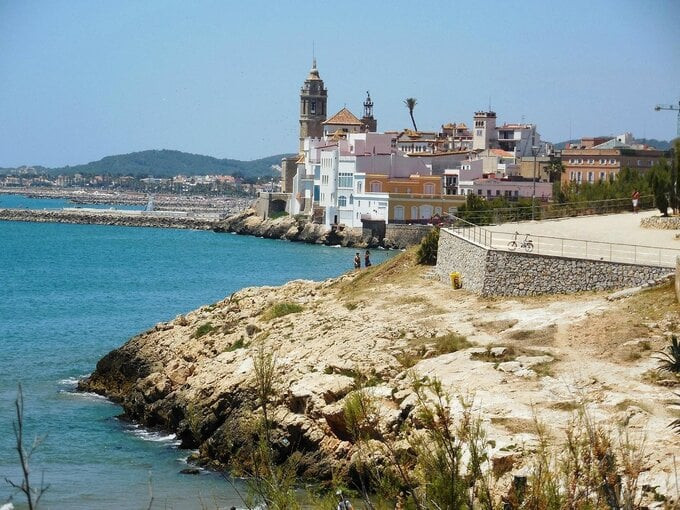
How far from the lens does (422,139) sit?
11019 cm

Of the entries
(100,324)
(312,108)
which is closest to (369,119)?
(312,108)

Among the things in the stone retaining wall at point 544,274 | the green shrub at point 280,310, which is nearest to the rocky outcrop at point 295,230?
the green shrub at point 280,310

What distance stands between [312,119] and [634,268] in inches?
4087

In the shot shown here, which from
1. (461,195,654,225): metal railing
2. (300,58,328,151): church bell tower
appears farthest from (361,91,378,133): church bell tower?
(461,195,654,225): metal railing

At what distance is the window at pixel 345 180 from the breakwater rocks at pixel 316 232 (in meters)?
3.14

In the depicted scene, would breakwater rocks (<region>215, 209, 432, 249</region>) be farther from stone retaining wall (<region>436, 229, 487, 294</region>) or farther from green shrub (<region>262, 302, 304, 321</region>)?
green shrub (<region>262, 302, 304, 321</region>)

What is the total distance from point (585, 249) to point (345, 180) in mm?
65767

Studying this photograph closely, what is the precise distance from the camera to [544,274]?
25.3 metres

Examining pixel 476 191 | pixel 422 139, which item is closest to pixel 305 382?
pixel 476 191

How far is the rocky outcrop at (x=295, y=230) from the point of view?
88925 mm

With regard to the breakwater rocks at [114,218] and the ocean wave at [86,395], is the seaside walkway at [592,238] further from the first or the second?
the breakwater rocks at [114,218]

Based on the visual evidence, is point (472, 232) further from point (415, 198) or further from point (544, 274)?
point (415, 198)

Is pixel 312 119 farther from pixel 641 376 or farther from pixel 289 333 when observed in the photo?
pixel 641 376

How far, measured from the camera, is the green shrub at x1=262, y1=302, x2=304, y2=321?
2834 centimetres
